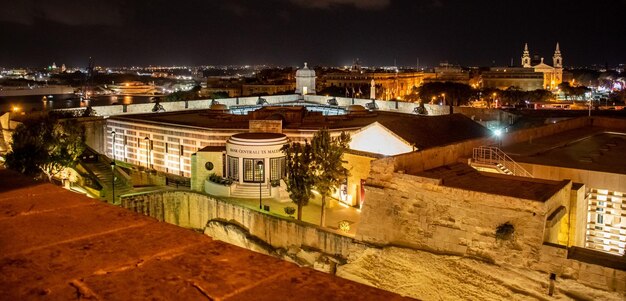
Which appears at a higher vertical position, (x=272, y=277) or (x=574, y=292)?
(x=272, y=277)

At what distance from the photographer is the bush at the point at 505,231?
1391cm

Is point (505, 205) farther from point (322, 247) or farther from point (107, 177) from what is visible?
point (107, 177)

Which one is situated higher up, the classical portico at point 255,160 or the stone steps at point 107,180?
the classical portico at point 255,160

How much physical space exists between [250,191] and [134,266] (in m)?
25.3

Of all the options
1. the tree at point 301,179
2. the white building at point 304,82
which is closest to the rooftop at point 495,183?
the tree at point 301,179

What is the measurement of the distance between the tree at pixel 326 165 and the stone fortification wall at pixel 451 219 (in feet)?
17.6

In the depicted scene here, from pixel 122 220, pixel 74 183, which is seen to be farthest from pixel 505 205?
pixel 74 183

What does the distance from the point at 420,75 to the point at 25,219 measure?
495 feet

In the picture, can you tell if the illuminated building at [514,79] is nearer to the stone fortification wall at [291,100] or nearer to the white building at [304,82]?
the white building at [304,82]

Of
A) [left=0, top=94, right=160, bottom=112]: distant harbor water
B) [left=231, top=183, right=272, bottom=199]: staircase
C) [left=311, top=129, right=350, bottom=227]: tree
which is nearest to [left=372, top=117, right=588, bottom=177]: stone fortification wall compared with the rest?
[left=311, top=129, right=350, bottom=227]: tree

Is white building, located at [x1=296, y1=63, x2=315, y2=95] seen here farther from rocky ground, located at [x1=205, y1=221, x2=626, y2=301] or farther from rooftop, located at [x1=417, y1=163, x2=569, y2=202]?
rooftop, located at [x1=417, y1=163, x2=569, y2=202]

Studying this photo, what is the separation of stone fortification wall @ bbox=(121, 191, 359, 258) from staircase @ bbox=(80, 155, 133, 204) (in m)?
2.15

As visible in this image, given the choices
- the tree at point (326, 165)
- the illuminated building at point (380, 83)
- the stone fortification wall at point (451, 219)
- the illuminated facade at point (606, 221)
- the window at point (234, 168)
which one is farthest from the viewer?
the illuminated building at point (380, 83)

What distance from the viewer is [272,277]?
3.32 meters
